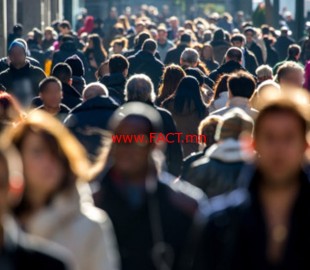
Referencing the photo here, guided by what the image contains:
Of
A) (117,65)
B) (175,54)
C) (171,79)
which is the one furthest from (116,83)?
(175,54)

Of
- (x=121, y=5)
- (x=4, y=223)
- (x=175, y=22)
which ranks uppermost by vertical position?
(x=4, y=223)

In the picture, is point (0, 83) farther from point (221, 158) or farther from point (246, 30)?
point (246, 30)

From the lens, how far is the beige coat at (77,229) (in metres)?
5.30

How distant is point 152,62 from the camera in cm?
1992

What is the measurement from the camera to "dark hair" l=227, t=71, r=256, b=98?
1188 centimetres

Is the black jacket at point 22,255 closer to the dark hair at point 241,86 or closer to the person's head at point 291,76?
the dark hair at point 241,86

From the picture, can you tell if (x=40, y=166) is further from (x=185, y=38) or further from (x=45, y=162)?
(x=185, y=38)

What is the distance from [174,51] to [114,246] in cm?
1810

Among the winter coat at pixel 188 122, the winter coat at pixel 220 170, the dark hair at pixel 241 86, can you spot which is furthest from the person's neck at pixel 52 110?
the winter coat at pixel 220 170

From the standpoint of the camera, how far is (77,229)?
17.5ft

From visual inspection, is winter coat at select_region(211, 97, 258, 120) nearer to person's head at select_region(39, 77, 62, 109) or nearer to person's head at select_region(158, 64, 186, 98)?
person's head at select_region(39, 77, 62, 109)

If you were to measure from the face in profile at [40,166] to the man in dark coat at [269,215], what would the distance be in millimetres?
603

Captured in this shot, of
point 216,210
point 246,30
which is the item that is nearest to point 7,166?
point 216,210

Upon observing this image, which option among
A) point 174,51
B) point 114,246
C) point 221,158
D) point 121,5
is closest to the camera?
point 114,246
